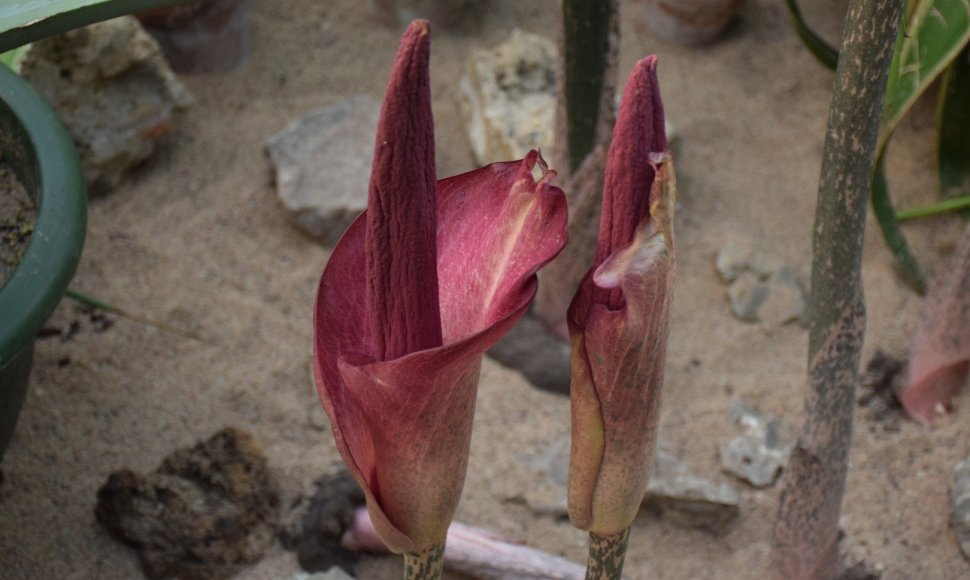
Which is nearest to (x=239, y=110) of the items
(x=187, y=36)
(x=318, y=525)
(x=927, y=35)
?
(x=187, y=36)

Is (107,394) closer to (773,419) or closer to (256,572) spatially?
(256,572)

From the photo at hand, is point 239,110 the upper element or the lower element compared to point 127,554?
upper

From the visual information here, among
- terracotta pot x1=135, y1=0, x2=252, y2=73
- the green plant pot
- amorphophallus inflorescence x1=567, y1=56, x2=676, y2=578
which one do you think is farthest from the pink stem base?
terracotta pot x1=135, y1=0, x2=252, y2=73

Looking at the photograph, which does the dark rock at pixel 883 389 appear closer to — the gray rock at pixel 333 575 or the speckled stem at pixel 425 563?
the gray rock at pixel 333 575

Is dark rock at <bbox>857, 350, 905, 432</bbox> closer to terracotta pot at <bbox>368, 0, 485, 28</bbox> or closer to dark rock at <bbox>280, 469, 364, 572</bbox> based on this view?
dark rock at <bbox>280, 469, 364, 572</bbox>

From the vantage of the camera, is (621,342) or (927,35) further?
(927,35)

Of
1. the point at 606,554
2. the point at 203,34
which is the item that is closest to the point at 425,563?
the point at 606,554

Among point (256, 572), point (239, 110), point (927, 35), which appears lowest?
point (256, 572)
